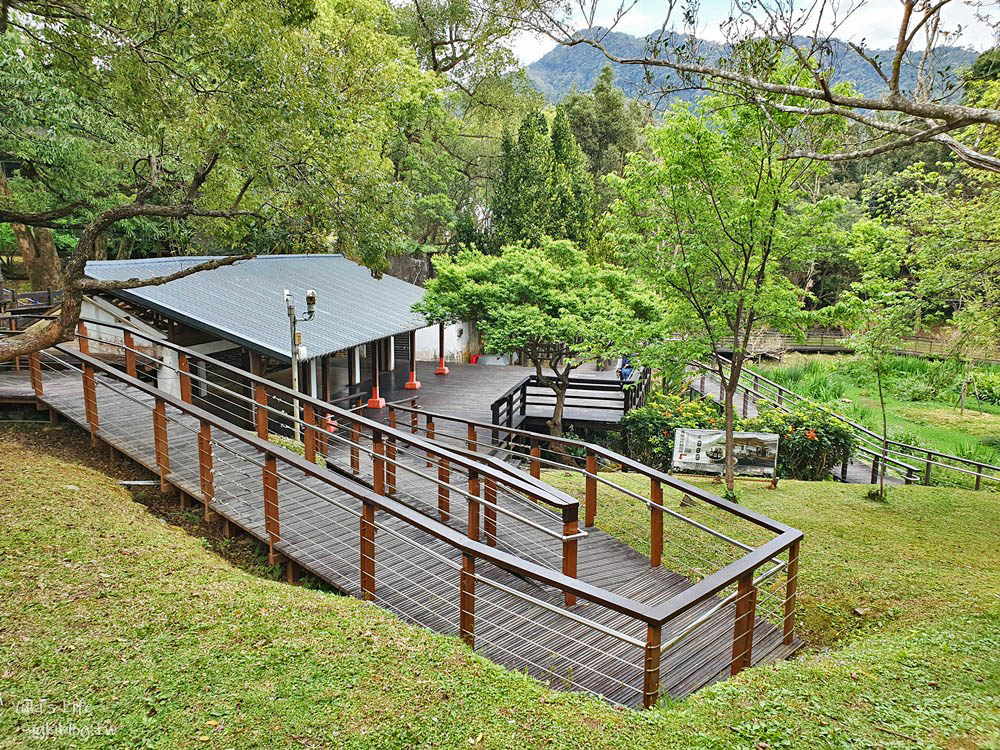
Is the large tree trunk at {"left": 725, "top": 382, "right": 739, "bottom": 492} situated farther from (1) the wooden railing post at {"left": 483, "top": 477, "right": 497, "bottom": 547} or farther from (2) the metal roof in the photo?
(2) the metal roof

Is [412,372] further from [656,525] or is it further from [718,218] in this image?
[656,525]

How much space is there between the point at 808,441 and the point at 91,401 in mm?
12486

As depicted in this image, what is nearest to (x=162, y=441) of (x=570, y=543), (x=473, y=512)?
(x=473, y=512)

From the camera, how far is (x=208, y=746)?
2910 mm

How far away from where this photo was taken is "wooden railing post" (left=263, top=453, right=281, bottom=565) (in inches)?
210

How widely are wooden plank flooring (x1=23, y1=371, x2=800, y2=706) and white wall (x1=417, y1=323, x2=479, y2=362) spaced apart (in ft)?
52.5

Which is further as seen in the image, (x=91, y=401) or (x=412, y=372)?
(x=412, y=372)

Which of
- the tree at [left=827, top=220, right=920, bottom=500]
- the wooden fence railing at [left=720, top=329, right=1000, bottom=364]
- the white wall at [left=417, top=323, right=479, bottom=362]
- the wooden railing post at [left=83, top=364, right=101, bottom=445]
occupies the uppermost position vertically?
the tree at [left=827, top=220, right=920, bottom=500]

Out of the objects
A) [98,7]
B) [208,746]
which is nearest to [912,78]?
[208,746]

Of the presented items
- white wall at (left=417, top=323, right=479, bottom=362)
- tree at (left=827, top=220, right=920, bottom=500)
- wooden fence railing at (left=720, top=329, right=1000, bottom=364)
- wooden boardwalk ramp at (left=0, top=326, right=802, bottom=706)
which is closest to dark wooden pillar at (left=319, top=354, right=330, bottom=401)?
wooden boardwalk ramp at (left=0, top=326, right=802, bottom=706)

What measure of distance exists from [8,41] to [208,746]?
1053 centimetres

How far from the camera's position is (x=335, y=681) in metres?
3.37

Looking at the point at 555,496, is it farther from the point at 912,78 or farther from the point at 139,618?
the point at 912,78

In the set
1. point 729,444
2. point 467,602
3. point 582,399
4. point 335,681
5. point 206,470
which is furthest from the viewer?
point 582,399
